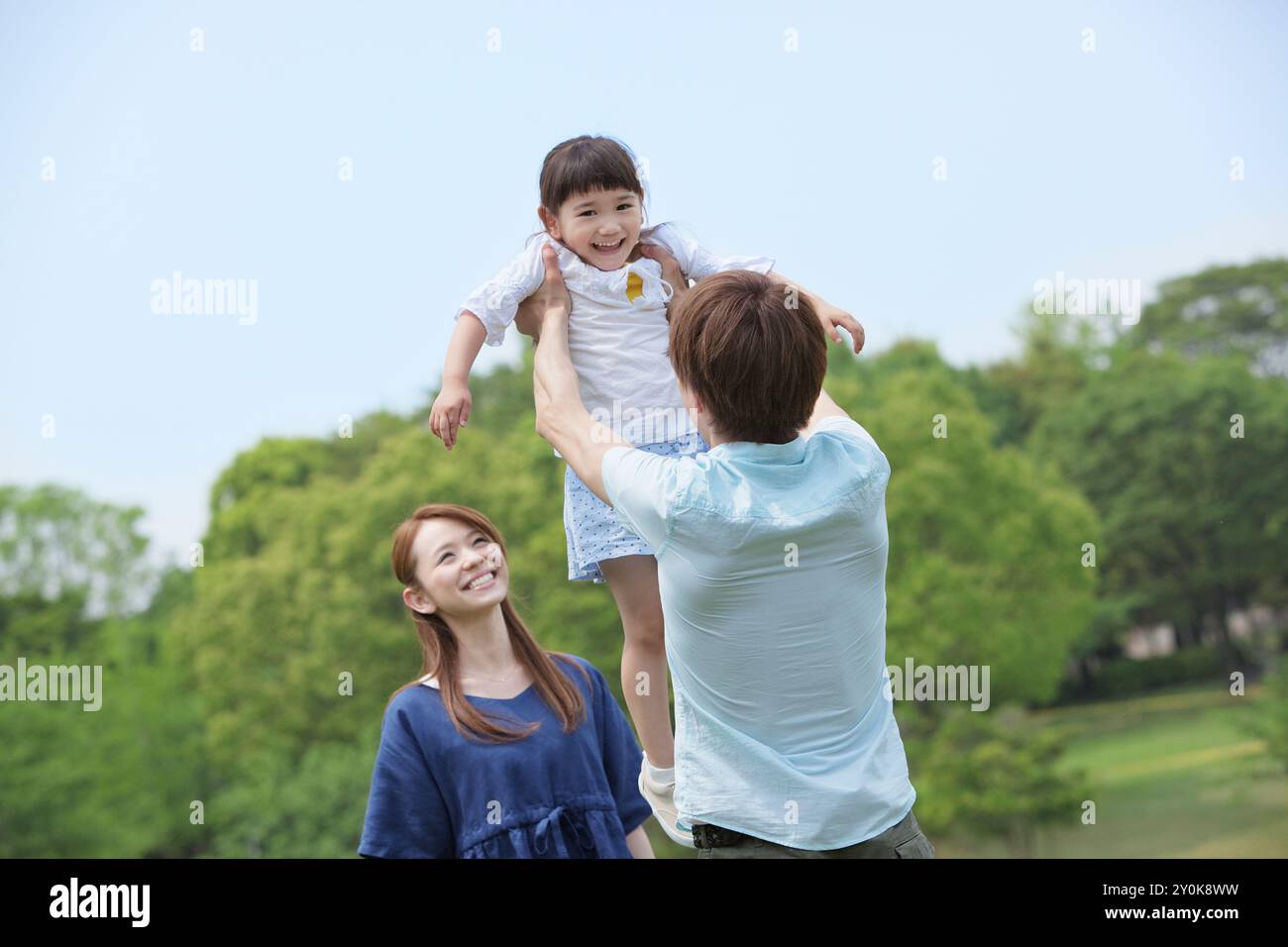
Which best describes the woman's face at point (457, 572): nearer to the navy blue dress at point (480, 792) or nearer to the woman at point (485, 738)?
the woman at point (485, 738)

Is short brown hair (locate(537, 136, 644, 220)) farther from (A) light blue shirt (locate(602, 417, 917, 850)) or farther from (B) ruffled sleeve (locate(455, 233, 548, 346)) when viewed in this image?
(A) light blue shirt (locate(602, 417, 917, 850))

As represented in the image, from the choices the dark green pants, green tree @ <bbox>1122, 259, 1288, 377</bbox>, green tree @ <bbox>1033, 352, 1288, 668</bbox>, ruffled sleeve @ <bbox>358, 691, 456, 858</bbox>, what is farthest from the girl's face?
green tree @ <bbox>1122, 259, 1288, 377</bbox>

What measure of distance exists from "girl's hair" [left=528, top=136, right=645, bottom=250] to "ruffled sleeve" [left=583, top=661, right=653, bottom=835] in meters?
0.99

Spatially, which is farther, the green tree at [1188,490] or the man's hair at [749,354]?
the green tree at [1188,490]

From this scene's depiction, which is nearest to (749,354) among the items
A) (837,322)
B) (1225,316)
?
(837,322)

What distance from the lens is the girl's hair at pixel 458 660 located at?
2.92 meters

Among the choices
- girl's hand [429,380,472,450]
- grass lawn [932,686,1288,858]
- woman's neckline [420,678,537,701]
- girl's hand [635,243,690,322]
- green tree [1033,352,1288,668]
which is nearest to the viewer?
girl's hand [429,380,472,450]

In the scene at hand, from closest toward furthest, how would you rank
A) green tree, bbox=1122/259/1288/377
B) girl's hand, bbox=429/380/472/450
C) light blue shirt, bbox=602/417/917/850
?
light blue shirt, bbox=602/417/917/850 < girl's hand, bbox=429/380/472/450 < green tree, bbox=1122/259/1288/377

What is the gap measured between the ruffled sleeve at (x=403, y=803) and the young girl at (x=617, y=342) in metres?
0.47

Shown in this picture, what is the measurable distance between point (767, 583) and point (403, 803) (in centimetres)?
103

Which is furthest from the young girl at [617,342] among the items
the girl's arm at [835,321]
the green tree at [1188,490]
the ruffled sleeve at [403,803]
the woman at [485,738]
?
the green tree at [1188,490]

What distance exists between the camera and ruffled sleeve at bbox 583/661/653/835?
3.13m

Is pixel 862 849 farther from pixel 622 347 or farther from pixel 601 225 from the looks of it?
pixel 601 225

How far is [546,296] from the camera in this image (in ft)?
10.3
